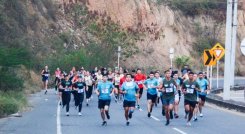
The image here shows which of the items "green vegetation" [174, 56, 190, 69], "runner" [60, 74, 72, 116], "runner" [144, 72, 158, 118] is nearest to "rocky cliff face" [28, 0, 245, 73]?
"green vegetation" [174, 56, 190, 69]

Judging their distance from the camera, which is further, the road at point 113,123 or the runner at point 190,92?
the runner at point 190,92

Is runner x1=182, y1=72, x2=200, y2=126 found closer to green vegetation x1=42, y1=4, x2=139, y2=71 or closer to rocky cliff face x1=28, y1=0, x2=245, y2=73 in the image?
green vegetation x1=42, y1=4, x2=139, y2=71

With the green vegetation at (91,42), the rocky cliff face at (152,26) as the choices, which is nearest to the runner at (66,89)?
the green vegetation at (91,42)

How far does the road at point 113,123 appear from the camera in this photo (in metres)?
22.0

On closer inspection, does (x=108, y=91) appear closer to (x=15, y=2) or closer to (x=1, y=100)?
(x=1, y=100)

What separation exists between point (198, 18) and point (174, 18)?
7.49m

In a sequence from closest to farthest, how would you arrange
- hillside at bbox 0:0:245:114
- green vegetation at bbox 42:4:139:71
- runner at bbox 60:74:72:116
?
1. runner at bbox 60:74:72:116
2. hillside at bbox 0:0:245:114
3. green vegetation at bbox 42:4:139:71

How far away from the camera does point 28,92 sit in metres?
44.8

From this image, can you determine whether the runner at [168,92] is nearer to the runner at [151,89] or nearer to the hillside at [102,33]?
the runner at [151,89]

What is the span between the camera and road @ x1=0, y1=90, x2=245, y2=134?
72.1 feet

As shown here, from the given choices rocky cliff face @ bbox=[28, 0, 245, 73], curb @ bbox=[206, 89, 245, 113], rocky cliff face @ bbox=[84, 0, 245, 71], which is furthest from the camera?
rocky cliff face @ bbox=[84, 0, 245, 71]

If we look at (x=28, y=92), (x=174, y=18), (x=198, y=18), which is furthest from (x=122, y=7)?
(x=28, y=92)

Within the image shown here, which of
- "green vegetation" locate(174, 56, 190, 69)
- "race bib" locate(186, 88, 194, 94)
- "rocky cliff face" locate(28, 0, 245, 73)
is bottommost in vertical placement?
"race bib" locate(186, 88, 194, 94)

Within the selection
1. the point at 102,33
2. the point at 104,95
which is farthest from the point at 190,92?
the point at 102,33
